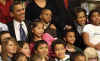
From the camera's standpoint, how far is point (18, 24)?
307 cm

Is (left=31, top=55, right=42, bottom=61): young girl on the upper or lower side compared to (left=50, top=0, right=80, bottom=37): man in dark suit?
lower

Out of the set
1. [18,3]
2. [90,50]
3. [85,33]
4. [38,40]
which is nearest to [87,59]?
[90,50]

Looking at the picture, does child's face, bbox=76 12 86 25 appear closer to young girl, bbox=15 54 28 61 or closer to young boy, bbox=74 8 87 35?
young boy, bbox=74 8 87 35

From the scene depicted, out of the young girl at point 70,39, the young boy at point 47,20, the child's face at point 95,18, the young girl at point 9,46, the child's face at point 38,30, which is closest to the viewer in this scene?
the young girl at point 9,46

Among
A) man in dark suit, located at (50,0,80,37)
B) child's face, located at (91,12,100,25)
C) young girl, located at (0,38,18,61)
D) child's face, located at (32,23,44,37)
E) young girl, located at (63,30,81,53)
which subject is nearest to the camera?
young girl, located at (0,38,18,61)

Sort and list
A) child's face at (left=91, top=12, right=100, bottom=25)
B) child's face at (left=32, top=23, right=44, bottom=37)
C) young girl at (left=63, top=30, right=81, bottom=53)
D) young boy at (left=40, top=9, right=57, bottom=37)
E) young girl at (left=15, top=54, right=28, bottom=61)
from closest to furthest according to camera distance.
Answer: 1. young girl at (left=15, top=54, right=28, bottom=61)
2. child's face at (left=32, top=23, right=44, bottom=37)
3. young girl at (left=63, top=30, right=81, bottom=53)
4. young boy at (left=40, top=9, right=57, bottom=37)
5. child's face at (left=91, top=12, right=100, bottom=25)

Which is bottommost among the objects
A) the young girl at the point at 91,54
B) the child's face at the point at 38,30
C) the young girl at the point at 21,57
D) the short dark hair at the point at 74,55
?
the young girl at the point at 91,54

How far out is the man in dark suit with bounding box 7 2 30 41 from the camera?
3.05 meters

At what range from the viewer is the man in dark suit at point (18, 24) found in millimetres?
3053

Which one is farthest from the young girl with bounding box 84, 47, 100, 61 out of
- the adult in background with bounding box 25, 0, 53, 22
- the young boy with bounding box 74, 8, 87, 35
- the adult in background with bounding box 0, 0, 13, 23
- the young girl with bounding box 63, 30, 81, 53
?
the adult in background with bounding box 0, 0, 13, 23

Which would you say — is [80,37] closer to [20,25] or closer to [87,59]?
[87,59]

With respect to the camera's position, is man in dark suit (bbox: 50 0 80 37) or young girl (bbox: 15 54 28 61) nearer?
young girl (bbox: 15 54 28 61)

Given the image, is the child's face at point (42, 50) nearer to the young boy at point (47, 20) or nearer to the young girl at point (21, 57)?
the young girl at point (21, 57)

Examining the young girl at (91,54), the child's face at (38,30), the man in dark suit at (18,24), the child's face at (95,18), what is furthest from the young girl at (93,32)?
the man in dark suit at (18,24)
